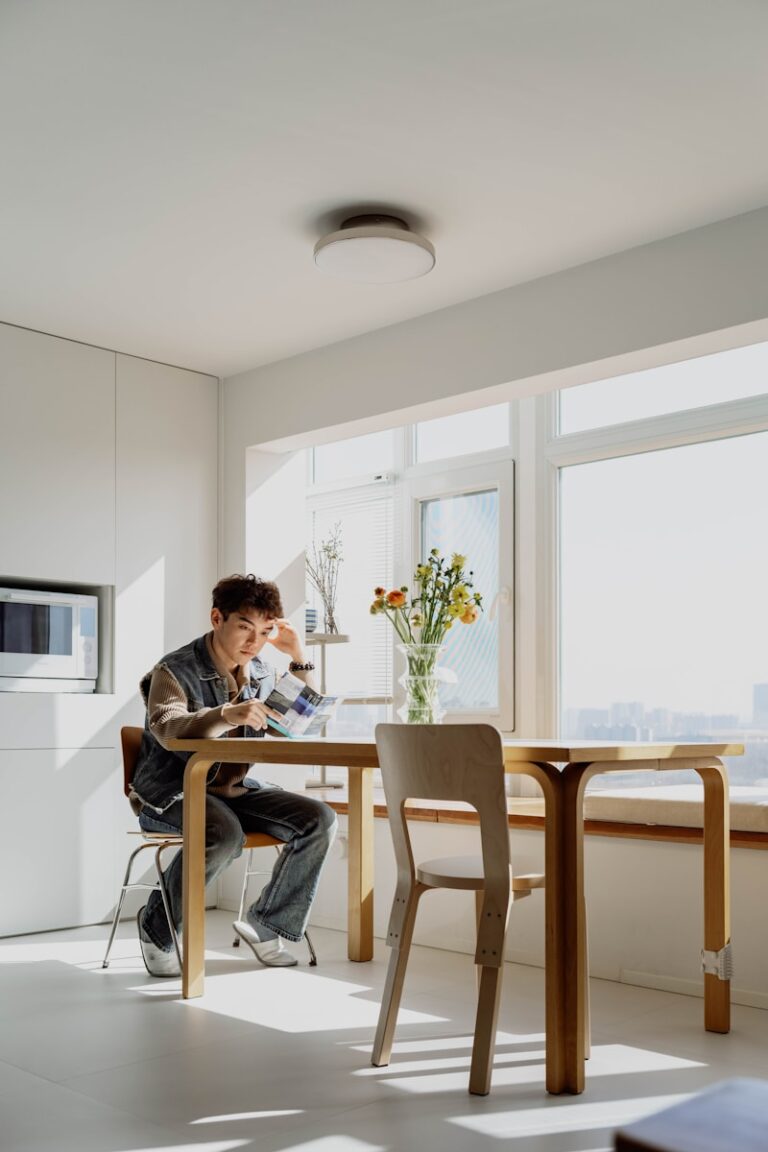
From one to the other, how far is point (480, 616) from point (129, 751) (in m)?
2.04

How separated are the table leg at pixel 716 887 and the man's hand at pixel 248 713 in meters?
1.24

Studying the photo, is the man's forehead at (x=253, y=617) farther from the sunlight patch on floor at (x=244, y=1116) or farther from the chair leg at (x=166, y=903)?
the sunlight patch on floor at (x=244, y=1116)

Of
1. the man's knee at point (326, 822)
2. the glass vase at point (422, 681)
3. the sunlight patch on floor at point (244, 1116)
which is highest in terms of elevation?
the glass vase at point (422, 681)

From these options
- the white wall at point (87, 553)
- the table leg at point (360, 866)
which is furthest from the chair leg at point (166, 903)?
the white wall at point (87, 553)

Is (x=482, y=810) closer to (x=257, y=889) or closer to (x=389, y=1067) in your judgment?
(x=389, y=1067)

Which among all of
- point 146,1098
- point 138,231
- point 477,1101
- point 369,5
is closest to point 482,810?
point 477,1101

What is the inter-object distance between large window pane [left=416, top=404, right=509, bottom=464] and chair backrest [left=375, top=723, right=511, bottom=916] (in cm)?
282

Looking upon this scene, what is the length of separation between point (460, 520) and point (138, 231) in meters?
2.40

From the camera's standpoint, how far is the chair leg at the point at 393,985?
264cm

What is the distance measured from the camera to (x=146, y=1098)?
2.48m

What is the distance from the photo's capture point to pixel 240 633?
371 centimetres

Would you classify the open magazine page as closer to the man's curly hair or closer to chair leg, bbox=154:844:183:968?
the man's curly hair

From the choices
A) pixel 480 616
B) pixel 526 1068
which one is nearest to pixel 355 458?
pixel 480 616

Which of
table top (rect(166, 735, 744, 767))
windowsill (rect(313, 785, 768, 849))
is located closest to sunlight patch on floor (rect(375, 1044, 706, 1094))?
table top (rect(166, 735, 744, 767))
